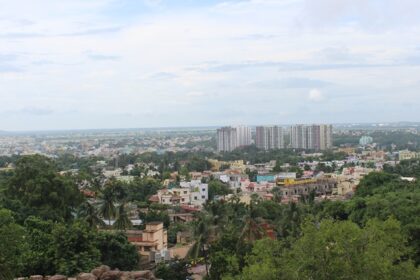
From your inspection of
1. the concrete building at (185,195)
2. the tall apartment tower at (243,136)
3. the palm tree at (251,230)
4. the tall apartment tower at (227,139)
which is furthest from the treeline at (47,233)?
the tall apartment tower at (243,136)

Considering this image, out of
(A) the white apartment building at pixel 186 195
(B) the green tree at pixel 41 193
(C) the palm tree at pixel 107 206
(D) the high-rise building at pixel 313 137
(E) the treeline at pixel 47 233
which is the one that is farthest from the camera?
(D) the high-rise building at pixel 313 137

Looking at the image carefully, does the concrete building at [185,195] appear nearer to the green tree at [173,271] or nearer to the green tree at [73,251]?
the green tree at [173,271]

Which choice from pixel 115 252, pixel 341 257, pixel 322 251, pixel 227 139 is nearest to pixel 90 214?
pixel 115 252

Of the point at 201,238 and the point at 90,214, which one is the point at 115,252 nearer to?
the point at 201,238

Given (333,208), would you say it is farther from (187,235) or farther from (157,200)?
(157,200)

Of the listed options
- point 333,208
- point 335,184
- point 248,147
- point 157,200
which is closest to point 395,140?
point 248,147
